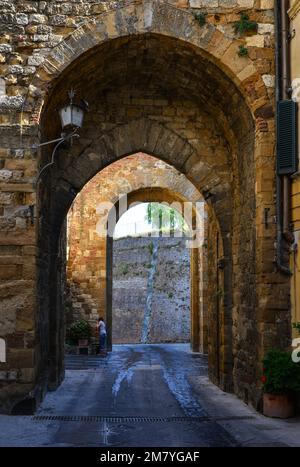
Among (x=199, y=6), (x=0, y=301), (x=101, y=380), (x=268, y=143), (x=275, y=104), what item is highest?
(x=199, y=6)

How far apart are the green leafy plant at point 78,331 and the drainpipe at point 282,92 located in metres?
9.57

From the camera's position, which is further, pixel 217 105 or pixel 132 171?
pixel 132 171

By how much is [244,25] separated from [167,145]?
2.57 meters

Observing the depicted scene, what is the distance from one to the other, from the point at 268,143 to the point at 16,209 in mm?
3165

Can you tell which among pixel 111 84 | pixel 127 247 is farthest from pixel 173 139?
pixel 127 247

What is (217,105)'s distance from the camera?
9258mm

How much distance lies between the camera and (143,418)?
739cm

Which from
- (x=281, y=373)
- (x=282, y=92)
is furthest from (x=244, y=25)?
(x=281, y=373)

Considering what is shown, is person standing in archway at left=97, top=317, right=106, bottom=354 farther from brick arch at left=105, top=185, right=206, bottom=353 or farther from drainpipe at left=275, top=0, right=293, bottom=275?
drainpipe at left=275, top=0, right=293, bottom=275

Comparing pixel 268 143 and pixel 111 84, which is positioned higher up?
pixel 111 84

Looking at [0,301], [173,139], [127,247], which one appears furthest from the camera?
[127,247]

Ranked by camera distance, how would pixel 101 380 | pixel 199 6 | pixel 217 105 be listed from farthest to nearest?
1. pixel 101 380
2. pixel 217 105
3. pixel 199 6

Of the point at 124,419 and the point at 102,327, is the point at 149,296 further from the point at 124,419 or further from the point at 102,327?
the point at 124,419

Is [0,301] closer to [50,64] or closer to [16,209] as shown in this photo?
[16,209]
